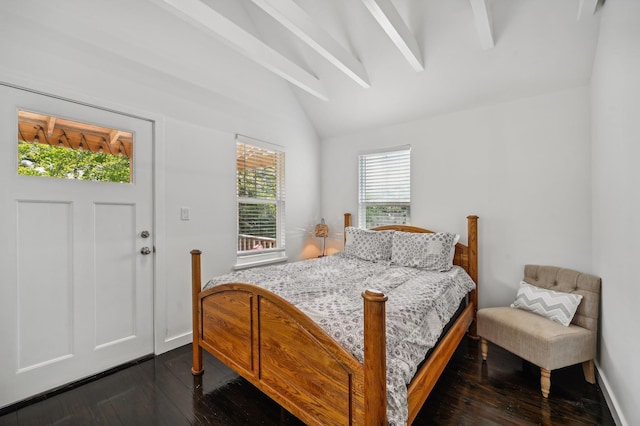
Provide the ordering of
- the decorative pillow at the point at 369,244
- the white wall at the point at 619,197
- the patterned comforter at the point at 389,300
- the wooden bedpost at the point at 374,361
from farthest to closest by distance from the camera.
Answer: the decorative pillow at the point at 369,244, the white wall at the point at 619,197, the patterned comforter at the point at 389,300, the wooden bedpost at the point at 374,361

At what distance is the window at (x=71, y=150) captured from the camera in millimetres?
1921

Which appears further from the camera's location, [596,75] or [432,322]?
[596,75]

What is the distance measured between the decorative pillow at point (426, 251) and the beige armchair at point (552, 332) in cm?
54

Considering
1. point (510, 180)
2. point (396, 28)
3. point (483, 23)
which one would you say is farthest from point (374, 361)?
point (510, 180)

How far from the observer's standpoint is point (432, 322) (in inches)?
70.0

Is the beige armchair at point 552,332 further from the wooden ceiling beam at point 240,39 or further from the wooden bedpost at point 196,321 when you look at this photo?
the wooden ceiling beam at point 240,39

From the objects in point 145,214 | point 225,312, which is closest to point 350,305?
point 225,312

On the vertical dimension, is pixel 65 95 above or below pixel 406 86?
below

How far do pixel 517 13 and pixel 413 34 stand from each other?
0.78 metres

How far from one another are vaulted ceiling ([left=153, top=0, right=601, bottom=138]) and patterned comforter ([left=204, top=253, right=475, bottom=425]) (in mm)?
1821

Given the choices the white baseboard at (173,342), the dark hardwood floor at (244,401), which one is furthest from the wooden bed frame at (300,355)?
the white baseboard at (173,342)

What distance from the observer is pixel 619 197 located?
1.65m

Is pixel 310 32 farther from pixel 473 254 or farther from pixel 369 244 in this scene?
pixel 473 254

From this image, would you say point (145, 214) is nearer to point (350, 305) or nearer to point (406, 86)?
point (350, 305)
